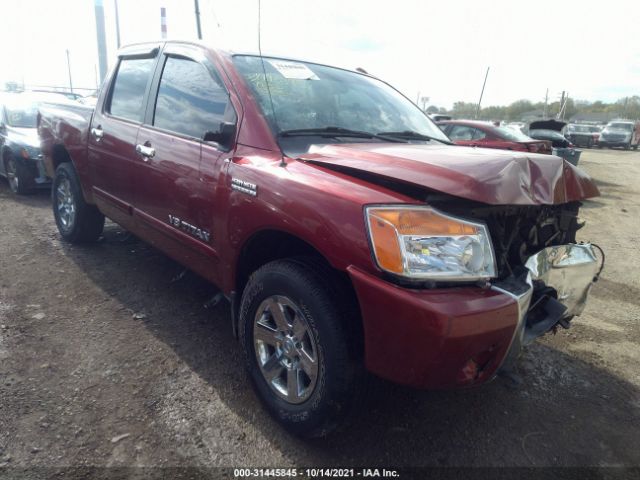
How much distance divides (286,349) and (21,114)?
7559 millimetres

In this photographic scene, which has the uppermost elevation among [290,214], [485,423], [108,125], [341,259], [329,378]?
[108,125]

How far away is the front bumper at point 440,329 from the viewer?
5.44 ft

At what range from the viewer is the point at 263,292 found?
2236 mm

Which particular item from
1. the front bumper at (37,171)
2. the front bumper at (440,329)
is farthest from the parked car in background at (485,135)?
the front bumper at (37,171)

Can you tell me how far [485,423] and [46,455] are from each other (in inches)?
82.9

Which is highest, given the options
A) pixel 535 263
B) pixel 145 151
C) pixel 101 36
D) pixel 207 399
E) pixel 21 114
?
pixel 101 36

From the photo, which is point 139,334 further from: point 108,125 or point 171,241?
point 108,125

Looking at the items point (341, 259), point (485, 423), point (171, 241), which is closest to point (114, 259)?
point (171, 241)

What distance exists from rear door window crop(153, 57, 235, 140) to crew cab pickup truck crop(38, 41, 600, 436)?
14mm

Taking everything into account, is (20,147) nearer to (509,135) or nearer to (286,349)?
(286,349)

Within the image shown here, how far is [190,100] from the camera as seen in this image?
289 centimetres

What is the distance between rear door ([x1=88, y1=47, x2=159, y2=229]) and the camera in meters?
3.34

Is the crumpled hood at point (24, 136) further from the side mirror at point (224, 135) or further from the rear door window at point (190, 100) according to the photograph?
the side mirror at point (224, 135)

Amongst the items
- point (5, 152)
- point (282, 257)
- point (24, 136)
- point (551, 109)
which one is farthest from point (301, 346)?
point (551, 109)
